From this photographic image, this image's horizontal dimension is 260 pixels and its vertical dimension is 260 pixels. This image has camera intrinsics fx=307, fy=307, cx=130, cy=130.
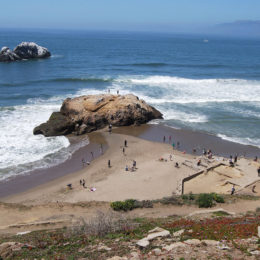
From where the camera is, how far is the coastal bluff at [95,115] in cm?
3409

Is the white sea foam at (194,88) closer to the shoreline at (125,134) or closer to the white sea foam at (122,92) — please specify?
the white sea foam at (122,92)

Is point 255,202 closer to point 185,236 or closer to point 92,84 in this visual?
point 185,236

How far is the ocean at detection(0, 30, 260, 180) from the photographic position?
1213 inches

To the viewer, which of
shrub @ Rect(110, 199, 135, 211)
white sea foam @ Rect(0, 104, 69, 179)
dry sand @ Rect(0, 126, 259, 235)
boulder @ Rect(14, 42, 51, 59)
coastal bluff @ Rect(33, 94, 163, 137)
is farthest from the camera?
boulder @ Rect(14, 42, 51, 59)

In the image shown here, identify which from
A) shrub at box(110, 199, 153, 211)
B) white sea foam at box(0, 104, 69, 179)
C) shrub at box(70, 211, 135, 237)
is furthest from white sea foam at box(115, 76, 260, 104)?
shrub at box(70, 211, 135, 237)

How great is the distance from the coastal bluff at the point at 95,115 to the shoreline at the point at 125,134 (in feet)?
3.68

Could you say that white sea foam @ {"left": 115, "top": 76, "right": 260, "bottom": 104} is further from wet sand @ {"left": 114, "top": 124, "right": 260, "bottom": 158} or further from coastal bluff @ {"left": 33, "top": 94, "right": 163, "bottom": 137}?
wet sand @ {"left": 114, "top": 124, "right": 260, "bottom": 158}

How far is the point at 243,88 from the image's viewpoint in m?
54.7

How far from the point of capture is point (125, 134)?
3475cm

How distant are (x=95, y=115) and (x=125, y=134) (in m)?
4.26

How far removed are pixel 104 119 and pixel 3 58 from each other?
54564 mm

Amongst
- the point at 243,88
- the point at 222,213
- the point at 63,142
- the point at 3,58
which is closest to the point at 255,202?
the point at 222,213

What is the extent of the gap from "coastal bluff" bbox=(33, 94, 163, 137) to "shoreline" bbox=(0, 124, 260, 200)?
1.12 meters

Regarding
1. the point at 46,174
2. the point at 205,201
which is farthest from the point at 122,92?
the point at 205,201
